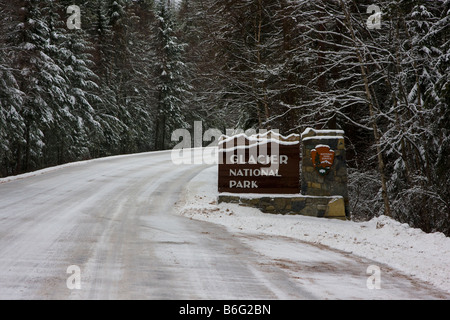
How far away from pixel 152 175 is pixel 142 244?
996 cm

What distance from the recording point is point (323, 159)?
10.5m

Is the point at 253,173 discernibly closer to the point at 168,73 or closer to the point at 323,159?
the point at 323,159

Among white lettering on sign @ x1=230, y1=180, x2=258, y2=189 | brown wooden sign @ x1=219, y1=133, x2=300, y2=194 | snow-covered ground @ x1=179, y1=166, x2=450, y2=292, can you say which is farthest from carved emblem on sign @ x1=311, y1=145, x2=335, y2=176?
white lettering on sign @ x1=230, y1=180, x2=258, y2=189

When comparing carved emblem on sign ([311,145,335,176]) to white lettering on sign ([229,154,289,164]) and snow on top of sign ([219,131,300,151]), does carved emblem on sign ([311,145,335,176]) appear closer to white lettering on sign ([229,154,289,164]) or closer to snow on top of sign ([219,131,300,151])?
snow on top of sign ([219,131,300,151])

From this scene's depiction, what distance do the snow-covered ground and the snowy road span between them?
1.45 ft

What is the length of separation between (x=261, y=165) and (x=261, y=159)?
7.0 inches

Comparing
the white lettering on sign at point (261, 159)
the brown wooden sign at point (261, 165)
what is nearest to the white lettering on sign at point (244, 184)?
the brown wooden sign at point (261, 165)

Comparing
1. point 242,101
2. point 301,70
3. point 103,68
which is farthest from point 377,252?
point 103,68

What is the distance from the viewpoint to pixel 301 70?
1426cm

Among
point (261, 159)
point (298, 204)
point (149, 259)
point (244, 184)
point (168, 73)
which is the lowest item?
point (149, 259)

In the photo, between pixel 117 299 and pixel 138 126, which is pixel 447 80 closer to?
pixel 117 299

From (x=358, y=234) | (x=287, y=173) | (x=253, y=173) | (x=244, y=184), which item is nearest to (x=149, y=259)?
(x=358, y=234)

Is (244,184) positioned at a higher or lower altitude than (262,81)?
lower

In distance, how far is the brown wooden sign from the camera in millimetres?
11000
